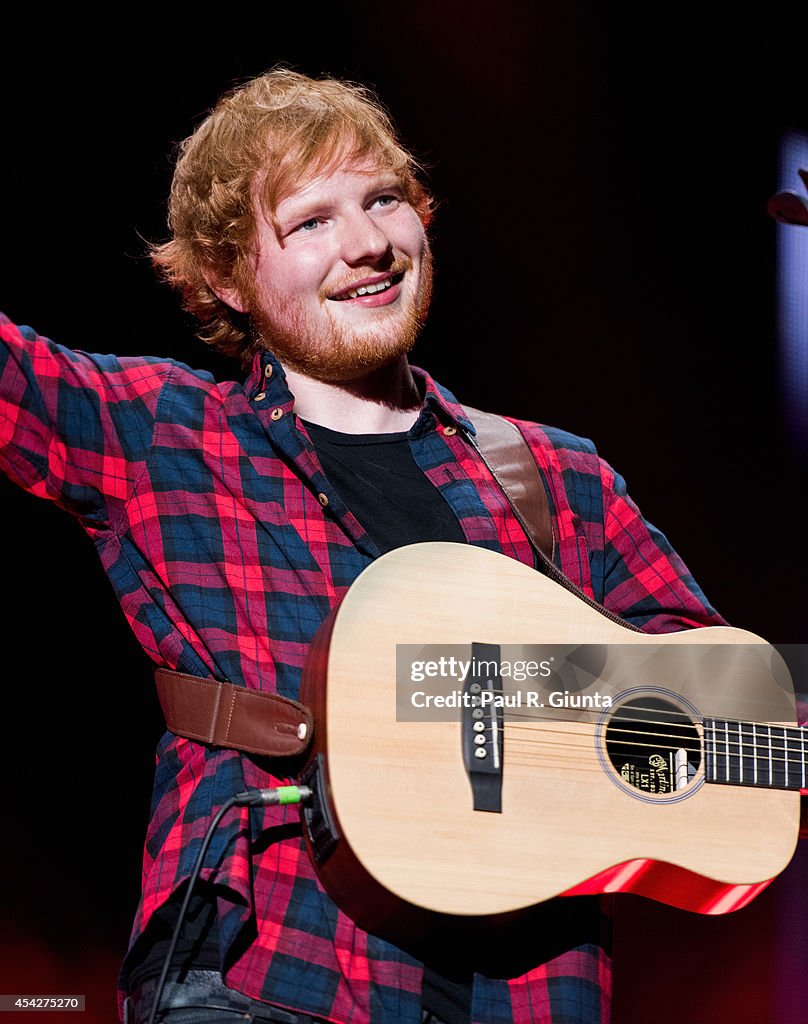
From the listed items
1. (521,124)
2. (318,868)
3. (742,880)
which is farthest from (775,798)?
(521,124)

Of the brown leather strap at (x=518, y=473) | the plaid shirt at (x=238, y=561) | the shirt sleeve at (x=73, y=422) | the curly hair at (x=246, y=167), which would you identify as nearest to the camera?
the plaid shirt at (x=238, y=561)

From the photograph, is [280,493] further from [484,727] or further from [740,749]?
[740,749]

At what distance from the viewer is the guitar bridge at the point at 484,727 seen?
1.79m

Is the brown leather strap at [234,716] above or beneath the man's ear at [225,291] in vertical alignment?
beneath

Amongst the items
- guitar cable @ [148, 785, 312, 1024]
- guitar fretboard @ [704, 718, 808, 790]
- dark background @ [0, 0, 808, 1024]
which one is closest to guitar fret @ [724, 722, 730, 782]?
guitar fretboard @ [704, 718, 808, 790]

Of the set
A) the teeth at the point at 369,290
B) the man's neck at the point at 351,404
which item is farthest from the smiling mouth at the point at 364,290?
the man's neck at the point at 351,404

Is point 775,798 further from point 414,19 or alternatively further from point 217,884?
point 414,19

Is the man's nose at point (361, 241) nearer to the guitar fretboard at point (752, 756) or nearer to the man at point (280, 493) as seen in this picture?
the man at point (280, 493)

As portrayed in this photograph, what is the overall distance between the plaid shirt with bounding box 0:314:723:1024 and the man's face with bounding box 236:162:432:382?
0.10 meters

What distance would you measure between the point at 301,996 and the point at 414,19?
267 cm

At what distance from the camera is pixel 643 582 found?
95.0 inches

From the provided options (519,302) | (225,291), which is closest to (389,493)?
(225,291)

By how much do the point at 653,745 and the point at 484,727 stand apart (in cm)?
33

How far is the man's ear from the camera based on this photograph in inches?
99.4
